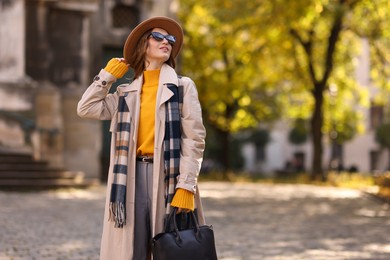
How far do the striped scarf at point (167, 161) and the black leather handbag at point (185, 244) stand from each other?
0.24m

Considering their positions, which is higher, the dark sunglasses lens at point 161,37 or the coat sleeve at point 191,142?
the dark sunglasses lens at point 161,37

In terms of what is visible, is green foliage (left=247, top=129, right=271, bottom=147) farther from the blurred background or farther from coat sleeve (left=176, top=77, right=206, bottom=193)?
coat sleeve (left=176, top=77, right=206, bottom=193)

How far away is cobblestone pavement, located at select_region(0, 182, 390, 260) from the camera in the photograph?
9.09 m

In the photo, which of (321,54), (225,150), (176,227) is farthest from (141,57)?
(225,150)

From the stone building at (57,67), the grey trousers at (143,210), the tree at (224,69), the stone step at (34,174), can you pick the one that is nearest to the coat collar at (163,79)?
the grey trousers at (143,210)

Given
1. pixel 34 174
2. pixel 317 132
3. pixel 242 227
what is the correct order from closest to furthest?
pixel 242 227 → pixel 34 174 → pixel 317 132

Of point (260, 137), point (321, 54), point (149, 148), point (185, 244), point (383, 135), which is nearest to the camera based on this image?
point (185, 244)

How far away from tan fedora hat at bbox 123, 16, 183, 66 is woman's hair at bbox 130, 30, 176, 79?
21 millimetres

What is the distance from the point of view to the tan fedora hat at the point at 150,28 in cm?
504

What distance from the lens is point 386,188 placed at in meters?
19.5

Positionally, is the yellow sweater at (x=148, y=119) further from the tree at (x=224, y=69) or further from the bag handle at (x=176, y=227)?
the tree at (x=224, y=69)

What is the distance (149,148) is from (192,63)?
2831 cm

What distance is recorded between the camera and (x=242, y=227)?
12188mm

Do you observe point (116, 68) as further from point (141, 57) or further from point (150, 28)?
point (150, 28)
